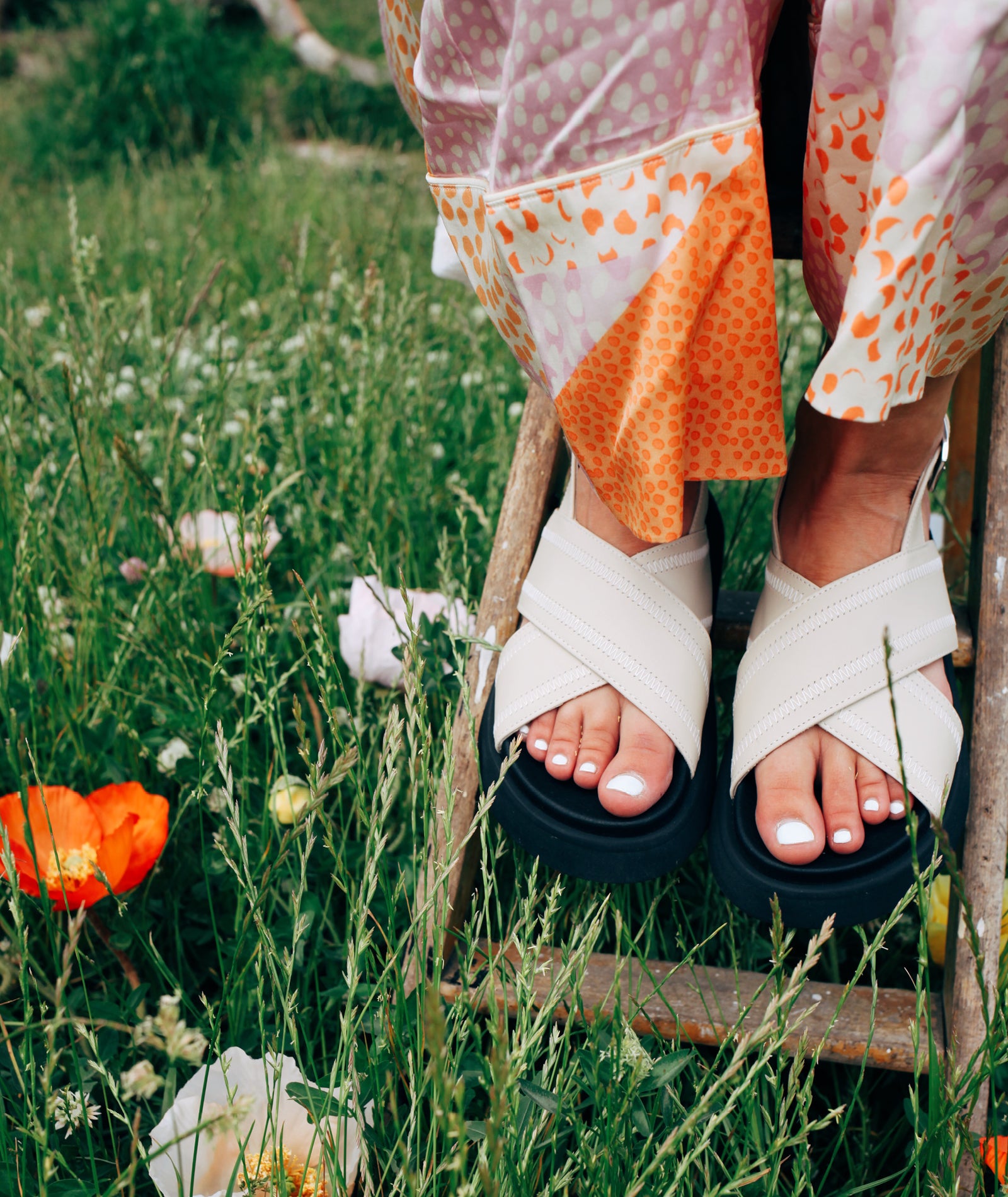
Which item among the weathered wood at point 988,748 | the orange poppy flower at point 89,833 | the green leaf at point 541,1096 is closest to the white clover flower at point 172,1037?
the green leaf at point 541,1096

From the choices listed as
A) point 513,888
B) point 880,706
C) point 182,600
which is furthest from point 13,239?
point 880,706

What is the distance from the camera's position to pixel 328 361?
1.75 metres

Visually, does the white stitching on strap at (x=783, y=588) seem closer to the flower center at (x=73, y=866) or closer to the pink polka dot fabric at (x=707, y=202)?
the pink polka dot fabric at (x=707, y=202)

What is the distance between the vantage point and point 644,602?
33.8 inches

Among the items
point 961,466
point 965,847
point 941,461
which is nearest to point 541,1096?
point 965,847

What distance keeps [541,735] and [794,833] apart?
0.22 m

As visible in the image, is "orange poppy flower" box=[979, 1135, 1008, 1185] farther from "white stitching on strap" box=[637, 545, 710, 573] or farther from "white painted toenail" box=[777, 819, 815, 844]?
"white stitching on strap" box=[637, 545, 710, 573]

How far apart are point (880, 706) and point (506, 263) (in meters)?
0.46

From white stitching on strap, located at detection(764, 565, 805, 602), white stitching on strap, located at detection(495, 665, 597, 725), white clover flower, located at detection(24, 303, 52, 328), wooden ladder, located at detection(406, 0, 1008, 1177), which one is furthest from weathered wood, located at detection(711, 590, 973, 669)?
white clover flower, located at detection(24, 303, 52, 328)

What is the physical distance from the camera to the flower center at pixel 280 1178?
550 millimetres

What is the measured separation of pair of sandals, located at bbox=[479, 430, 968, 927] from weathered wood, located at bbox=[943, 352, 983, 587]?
1.65 ft

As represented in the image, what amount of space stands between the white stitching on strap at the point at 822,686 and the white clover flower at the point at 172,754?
1.80 feet

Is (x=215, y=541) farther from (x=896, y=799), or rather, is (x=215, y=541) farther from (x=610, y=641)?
(x=896, y=799)

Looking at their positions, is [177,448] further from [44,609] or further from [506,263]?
[506,263]
